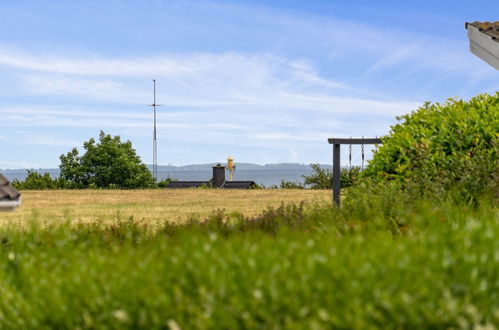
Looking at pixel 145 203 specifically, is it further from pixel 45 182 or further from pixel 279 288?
pixel 45 182

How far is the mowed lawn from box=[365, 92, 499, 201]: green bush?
5.03 metres

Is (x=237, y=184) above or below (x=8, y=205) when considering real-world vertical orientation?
above

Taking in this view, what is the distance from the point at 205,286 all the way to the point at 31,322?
1472 millimetres

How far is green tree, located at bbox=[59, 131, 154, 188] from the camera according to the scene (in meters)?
34.4

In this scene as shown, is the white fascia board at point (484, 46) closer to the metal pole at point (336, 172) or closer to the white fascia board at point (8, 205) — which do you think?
the metal pole at point (336, 172)

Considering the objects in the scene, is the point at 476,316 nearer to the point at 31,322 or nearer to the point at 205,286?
the point at 205,286

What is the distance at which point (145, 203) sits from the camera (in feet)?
59.2

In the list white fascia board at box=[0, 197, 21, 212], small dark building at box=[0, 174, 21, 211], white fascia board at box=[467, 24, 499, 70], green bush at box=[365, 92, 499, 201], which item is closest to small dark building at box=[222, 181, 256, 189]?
white fascia board at box=[467, 24, 499, 70]

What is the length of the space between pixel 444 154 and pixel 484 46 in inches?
288

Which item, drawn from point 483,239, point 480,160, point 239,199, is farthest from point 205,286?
point 239,199

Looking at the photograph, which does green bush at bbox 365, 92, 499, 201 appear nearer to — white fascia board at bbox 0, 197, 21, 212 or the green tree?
white fascia board at bbox 0, 197, 21, 212

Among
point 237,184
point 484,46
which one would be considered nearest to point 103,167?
point 237,184

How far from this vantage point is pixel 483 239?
436 centimetres

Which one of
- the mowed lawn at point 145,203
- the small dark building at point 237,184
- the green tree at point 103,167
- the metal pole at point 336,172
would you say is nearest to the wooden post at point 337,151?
the metal pole at point 336,172
